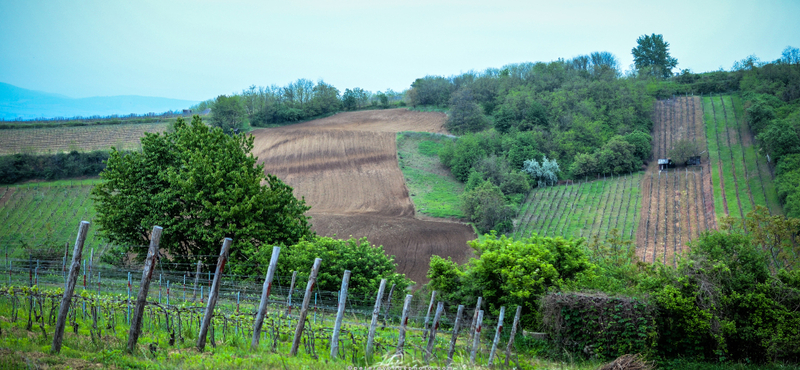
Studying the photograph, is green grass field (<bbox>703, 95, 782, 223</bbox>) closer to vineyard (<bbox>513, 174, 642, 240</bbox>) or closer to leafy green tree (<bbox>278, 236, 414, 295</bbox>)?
vineyard (<bbox>513, 174, 642, 240</bbox>)

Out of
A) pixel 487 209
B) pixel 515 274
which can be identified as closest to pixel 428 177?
pixel 487 209

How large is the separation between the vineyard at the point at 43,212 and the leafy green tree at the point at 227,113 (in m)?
23.5

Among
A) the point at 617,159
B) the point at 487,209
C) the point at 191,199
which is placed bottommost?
the point at 487,209

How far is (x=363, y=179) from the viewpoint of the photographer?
66.4 meters

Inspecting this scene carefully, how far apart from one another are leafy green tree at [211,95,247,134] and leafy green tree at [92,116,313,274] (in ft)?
184

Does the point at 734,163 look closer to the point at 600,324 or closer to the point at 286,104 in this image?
the point at 600,324

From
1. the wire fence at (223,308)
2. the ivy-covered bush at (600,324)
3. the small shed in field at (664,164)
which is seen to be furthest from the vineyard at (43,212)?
the small shed in field at (664,164)

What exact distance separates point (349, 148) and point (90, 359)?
68.4 metres

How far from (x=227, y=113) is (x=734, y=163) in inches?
3007

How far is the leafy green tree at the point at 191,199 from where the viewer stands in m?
24.6

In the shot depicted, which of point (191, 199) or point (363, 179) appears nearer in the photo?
point (191, 199)

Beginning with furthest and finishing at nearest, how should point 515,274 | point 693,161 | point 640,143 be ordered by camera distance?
point 640,143
point 693,161
point 515,274

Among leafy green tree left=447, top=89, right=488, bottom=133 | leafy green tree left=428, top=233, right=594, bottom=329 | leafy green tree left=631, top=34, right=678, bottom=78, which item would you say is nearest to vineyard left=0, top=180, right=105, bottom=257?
leafy green tree left=428, top=233, right=594, bottom=329

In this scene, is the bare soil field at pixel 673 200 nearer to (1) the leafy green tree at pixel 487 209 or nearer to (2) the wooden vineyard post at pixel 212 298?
(1) the leafy green tree at pixel 487 209
